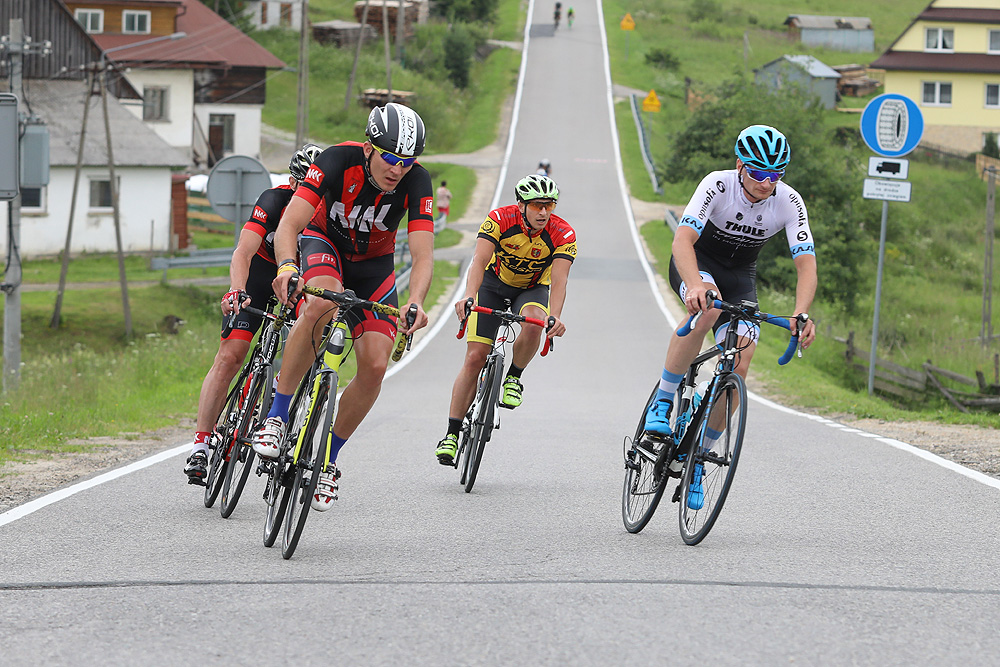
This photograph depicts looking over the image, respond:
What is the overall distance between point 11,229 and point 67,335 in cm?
1524

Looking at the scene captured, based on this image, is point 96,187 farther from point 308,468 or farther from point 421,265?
point 308,468

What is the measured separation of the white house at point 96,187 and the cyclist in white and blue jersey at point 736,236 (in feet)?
124

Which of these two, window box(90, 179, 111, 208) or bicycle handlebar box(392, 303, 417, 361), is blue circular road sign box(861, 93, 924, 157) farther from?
window box(90, 179, 111, 208)

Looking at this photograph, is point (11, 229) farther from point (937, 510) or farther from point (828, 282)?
point (828, 282)

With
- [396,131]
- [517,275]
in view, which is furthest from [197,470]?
[517,275]

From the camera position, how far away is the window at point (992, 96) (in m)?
69.4

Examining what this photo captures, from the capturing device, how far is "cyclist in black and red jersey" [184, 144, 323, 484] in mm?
7297

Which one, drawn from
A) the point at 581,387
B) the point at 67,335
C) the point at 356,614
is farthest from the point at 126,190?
the point at 356,614

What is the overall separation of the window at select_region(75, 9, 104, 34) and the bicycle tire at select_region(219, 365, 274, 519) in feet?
179

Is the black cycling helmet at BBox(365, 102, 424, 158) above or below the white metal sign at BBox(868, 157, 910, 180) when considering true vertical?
below

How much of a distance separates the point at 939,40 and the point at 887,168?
59740 millimetres

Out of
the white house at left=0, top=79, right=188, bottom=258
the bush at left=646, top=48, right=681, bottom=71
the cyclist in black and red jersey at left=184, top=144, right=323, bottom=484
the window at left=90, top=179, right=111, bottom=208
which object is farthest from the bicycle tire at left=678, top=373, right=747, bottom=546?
the bush at left=646, top=48, right=681, bottom=71

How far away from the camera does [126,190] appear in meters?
43.7

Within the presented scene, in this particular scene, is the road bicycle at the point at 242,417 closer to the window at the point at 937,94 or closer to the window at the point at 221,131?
the window at the point at 221,131
